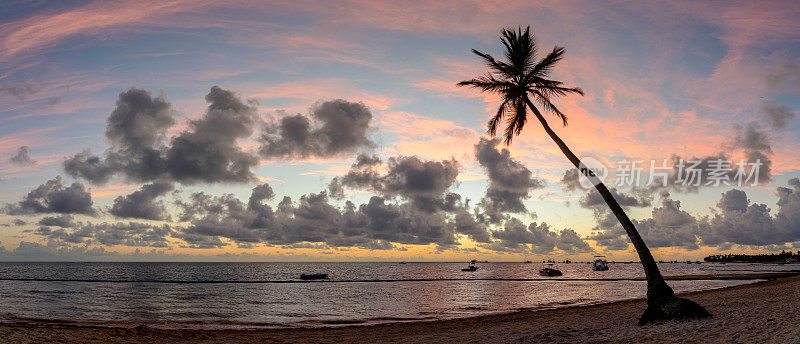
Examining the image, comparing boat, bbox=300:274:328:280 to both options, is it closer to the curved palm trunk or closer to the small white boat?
the small white boat

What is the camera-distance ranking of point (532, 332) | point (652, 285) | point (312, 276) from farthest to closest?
point (312, 276) < point (532, 332) < point (652, 285)

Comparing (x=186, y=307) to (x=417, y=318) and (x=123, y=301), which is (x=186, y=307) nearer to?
(x=123, y=301)

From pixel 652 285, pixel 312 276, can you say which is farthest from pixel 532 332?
pixel 312 276

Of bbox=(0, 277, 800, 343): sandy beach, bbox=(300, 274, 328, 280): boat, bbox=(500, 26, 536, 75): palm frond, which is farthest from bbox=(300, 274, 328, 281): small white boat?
bbox=(500, 26, 536, 75): palm frond

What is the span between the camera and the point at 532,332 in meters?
20.6

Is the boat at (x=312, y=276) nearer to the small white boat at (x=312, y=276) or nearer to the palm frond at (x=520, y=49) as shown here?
the small white boat at (x=312, y=276)

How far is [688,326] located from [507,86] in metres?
13.0

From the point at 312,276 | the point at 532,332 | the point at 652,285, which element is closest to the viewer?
the point at 652,285

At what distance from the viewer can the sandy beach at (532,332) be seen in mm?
14992

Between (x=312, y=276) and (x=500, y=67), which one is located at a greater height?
(x=500, y=67)

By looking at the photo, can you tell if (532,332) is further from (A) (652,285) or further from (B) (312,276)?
(B) (312,276)

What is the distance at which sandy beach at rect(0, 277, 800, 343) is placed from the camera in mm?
14992

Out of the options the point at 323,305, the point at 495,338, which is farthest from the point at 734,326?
the point at 323,305

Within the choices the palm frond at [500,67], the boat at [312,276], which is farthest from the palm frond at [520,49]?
the boat at [312,276]
